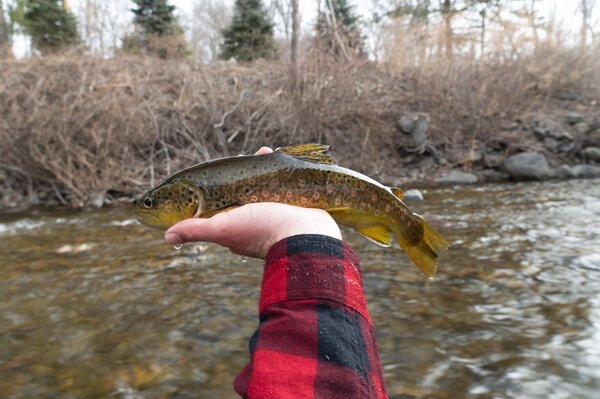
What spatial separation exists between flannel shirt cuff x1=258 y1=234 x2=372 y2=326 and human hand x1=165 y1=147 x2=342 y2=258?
0.57ft

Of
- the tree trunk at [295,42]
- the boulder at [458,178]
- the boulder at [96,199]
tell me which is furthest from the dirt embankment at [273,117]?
the boulder at [458,178]

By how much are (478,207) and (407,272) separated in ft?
15.4

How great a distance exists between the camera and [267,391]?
3.47 ft

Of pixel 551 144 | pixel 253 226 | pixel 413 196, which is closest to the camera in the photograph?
pixel 253 226

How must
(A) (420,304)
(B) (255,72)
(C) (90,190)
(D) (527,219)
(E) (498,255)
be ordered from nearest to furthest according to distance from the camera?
(A) (420,304) → (E) (498,255) → (D) (527,219) → (C) (90,190) → (B) (255,72)

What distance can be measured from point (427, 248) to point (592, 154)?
16.0 meters

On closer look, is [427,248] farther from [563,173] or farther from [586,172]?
[586,172]

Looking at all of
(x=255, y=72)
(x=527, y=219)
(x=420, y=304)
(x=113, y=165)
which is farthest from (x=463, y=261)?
(x=255, y=72)

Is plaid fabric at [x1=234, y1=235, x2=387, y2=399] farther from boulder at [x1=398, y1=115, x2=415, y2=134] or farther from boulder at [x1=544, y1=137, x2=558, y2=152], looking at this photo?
boulder at [x1=544, y1=137, x2=558, y2=152]

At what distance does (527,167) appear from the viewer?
14430mm

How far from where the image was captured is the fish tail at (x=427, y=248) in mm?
2258

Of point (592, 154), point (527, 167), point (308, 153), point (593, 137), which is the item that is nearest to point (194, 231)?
point (308, 153)

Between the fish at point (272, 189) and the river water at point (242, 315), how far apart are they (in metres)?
1.98

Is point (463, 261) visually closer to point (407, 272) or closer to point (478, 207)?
point (407, 272)
